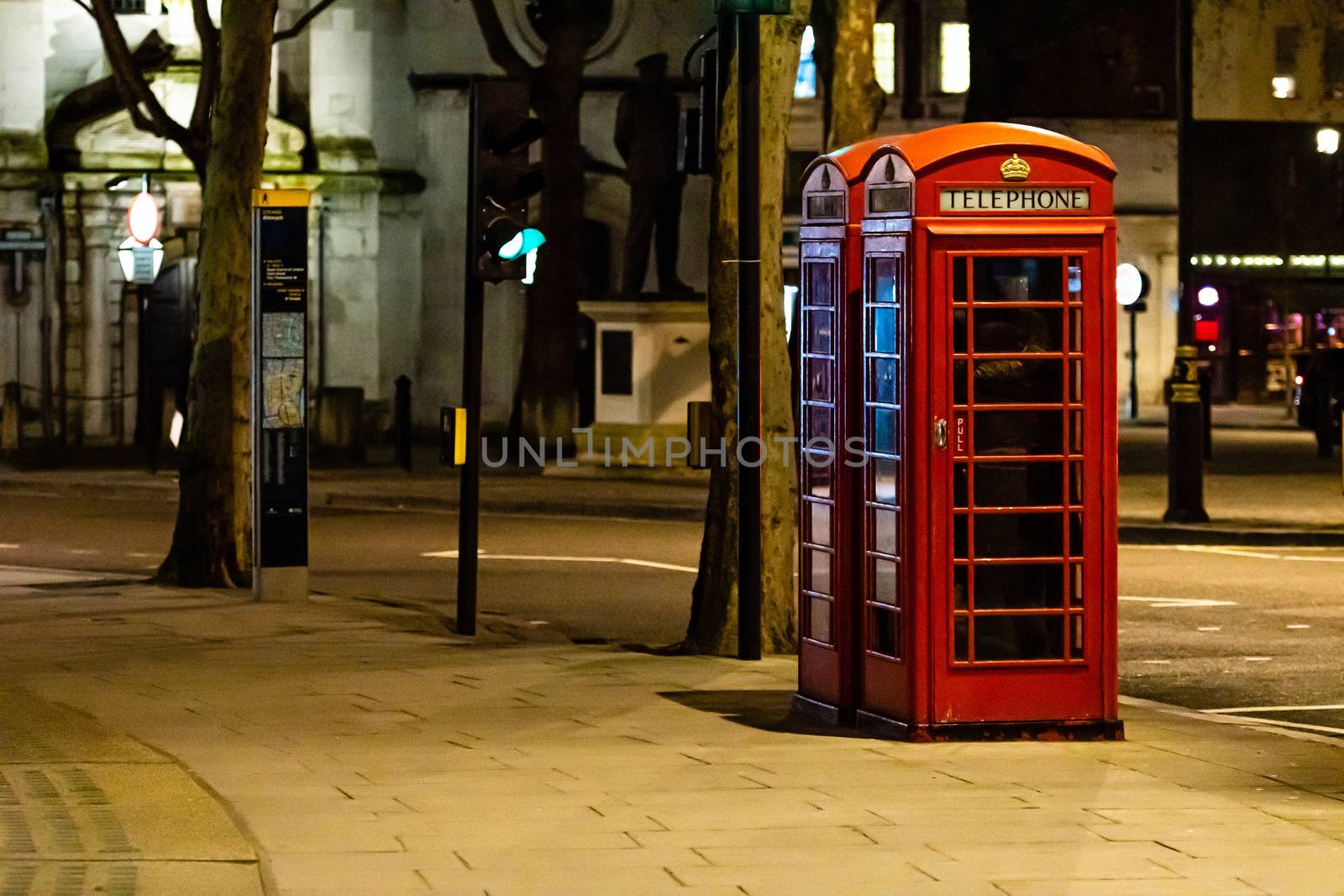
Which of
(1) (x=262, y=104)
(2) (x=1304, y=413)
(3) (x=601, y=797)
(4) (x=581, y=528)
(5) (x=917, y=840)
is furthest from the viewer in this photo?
(2) (x=1304, y=413)

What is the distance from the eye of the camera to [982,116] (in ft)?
159

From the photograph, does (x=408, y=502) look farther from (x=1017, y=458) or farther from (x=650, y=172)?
(x=1017, y=458)

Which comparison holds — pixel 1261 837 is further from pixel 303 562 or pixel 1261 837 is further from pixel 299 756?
pixel 303 562

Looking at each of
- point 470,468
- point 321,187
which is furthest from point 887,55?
point 470,468

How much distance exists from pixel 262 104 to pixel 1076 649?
29.1 feet

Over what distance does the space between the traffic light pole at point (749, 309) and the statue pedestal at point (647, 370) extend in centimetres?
1612

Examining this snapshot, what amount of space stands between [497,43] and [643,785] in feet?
85.9

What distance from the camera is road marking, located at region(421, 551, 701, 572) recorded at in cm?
1853

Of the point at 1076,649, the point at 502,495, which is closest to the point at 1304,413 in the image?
the point at 502,495

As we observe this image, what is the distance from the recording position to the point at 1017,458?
30.5 ft

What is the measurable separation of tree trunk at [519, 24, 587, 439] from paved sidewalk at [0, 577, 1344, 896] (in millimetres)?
21751

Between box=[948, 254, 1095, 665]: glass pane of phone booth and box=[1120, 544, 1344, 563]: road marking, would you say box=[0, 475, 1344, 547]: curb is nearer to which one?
box=[1120, 544, 1344, 563]: road marking

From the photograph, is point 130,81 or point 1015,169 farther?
point 130,81

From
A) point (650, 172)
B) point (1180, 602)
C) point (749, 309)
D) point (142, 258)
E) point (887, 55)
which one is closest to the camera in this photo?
point (749, 309)
